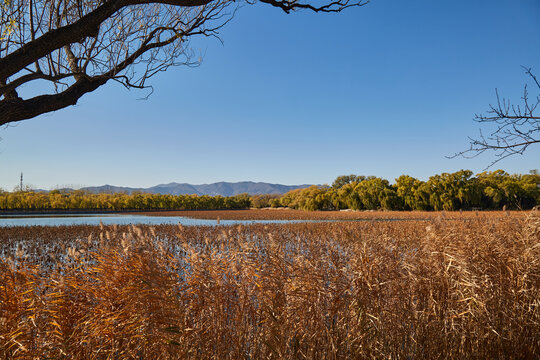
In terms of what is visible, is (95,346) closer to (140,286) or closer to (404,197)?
(140,286)

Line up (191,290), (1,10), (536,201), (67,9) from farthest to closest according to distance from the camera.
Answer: (536,201)
(67,9)
(1,10)
(191,290)

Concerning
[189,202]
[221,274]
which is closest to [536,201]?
[221,274]

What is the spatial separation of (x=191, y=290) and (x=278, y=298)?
1253 millimetres

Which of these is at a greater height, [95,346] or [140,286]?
[140,286]

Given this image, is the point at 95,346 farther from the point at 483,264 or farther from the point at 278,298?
the point at 483,264

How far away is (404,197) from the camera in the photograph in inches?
2263

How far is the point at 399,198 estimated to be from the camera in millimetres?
59031

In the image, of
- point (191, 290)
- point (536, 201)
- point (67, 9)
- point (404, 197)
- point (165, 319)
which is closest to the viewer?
point (165, 319)

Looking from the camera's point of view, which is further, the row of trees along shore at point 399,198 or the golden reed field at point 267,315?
the row of trees along shore at point 399,198

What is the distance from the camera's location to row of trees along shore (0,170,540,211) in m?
52.4

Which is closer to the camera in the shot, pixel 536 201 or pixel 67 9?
pixel 67 9

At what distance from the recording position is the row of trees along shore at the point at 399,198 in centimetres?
5244

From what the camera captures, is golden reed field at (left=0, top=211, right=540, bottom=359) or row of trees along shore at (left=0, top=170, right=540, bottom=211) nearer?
golden reed field at (left=0, top=211, right=540, bottom=359)

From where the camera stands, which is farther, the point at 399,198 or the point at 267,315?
the point at 399,198
